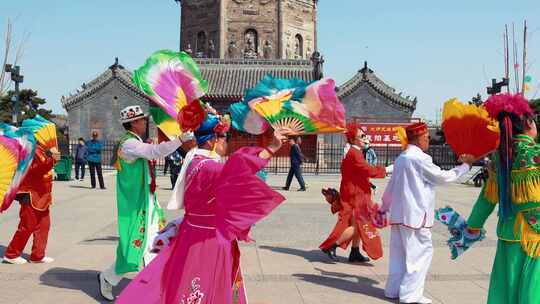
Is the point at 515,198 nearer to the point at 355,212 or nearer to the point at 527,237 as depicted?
the point at 527,237

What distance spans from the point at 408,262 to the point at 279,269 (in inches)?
67.1

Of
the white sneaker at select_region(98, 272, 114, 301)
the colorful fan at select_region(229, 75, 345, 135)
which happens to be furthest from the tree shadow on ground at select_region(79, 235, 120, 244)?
the colorful fan at select_region(229, 75, 345, 135)

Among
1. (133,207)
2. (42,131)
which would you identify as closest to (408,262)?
(133,207)

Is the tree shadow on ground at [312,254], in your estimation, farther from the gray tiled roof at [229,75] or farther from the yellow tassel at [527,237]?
the gray tiled roof at [229,75]

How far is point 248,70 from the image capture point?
32.2 m

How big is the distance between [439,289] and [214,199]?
9.91ft

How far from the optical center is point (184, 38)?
3703 cm

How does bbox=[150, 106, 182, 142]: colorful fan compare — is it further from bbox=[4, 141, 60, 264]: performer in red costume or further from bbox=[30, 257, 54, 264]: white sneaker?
bbox=[30, 257, 54, 264]: white sneaker

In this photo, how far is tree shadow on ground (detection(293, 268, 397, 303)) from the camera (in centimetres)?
536

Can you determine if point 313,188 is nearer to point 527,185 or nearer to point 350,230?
point 350,230

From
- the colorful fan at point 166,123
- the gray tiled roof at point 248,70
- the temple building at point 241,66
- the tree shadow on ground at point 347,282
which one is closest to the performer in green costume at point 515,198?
the tree shadow on ground at point 347,282

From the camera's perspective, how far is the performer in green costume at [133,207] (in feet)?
15.9

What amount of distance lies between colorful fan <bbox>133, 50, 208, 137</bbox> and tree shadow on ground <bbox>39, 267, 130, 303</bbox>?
1.88 m

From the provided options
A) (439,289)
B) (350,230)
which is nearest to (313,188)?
(350,230)
